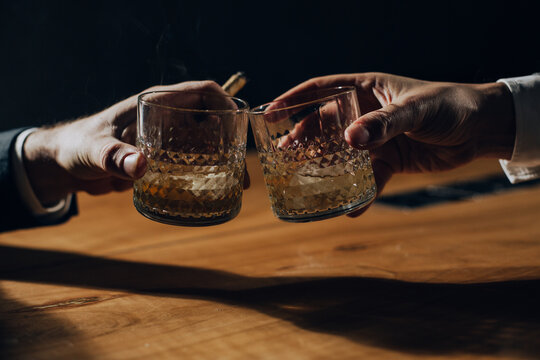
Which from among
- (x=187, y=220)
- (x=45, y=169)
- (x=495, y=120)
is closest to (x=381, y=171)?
(x=495, y=120)

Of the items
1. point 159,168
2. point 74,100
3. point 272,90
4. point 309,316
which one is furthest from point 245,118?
point 272,90

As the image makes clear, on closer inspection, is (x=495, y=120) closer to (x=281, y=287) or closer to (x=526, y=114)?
(x=526, y=114)

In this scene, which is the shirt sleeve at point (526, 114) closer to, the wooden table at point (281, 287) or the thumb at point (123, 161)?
the wooden table at point (281, 287)

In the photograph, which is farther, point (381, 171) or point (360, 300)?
point (381, 171)

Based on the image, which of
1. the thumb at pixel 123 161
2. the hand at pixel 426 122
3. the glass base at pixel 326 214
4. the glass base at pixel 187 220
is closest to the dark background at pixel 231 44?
the hand at pixel 426 122

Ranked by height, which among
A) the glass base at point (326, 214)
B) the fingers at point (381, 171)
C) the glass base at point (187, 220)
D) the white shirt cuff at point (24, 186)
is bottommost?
the fingers at point (381, 171)

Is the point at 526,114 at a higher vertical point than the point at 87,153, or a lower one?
lower

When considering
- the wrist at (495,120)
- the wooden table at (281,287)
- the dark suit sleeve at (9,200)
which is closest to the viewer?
the wooden table at (281,287)

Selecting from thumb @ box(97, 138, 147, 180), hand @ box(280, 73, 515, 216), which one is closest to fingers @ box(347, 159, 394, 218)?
hand @ box(280, 73, 515, 216)
